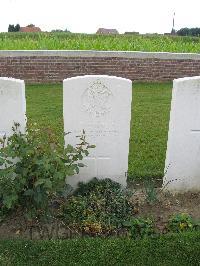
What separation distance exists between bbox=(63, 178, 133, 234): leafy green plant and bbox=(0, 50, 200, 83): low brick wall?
6.81 metres

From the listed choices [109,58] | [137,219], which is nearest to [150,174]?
[137,219]

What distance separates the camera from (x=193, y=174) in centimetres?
475

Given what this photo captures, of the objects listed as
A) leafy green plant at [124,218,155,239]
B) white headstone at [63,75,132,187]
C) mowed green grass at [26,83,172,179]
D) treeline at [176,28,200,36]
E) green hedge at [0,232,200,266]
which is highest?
treeline at [176,28,200,36]

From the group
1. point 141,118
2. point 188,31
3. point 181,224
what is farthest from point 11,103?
point 188,31

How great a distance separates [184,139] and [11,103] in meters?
1.91

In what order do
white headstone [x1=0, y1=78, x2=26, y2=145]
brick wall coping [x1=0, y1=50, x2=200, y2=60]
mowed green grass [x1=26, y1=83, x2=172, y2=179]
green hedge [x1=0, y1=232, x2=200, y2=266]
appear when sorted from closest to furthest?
green hedge [x1=0, y1=232, x2=200, y2=266]
white headstone [x1=0, y1=78, x2=26, y2=145]
mowed green grass [x1=26, y1=83, x2=172, y2=179]
brick wall coping [x1=0, y1=50, x2=200, y2=60]

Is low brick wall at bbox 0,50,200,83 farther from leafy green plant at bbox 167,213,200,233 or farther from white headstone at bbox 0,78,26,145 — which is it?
leafy green plant at bbox 167,213,200,233

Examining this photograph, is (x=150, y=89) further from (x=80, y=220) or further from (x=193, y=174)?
(x=80, y=220)

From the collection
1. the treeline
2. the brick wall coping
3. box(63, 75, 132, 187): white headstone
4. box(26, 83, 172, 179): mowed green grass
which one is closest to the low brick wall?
the brick wall coping

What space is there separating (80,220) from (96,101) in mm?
1239

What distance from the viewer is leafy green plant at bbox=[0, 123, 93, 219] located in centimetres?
378

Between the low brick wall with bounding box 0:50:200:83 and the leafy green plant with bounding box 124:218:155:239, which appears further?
the low brick wall with bounding box 0:50:200:83

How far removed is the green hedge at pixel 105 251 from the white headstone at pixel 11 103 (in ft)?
4.02

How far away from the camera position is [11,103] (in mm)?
4230
